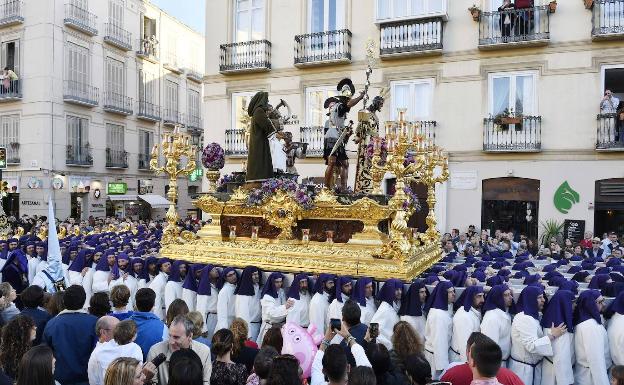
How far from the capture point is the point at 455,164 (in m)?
17.7

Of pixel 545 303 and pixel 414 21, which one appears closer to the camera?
pixel 545 303

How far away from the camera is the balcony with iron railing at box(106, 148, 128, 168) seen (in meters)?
27.4

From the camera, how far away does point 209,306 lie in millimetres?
8602

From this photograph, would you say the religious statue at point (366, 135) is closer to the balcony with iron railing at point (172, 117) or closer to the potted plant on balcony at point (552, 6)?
the potted plant on balcony at point (552, 6)

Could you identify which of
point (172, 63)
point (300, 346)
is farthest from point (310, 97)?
point (172, 63)

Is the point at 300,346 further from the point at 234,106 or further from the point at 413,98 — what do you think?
the point at 234,106

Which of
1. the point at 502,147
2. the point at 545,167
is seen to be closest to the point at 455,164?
the point at 502,147

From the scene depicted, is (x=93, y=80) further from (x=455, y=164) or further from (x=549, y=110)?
(x=549, y=110)

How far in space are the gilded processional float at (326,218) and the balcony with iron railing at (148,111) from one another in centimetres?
1949

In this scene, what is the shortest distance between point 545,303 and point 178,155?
758cm

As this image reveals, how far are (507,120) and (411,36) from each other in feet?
14.1

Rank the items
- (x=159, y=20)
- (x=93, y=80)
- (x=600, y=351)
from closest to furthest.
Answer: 1. (x=600, y=351)
2. (x=93, y=80)
3. (x=159, y=20)

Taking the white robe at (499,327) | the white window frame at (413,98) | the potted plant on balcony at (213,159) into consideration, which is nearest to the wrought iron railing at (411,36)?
the white window frame at (413,98)

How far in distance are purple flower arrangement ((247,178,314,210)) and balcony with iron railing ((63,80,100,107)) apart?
18.2 metres
